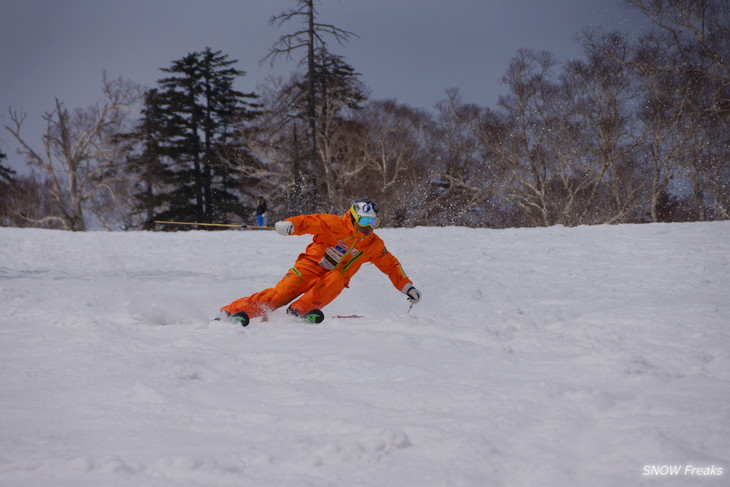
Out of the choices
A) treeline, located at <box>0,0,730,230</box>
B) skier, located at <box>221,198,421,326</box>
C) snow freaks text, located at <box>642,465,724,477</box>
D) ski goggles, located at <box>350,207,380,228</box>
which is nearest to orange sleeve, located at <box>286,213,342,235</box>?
skier, located at <box>221,198,421,326</box>

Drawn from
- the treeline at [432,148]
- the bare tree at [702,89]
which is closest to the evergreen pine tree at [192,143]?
the treeline at [432,148]

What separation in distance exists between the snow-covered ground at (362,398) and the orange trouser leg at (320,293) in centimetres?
39

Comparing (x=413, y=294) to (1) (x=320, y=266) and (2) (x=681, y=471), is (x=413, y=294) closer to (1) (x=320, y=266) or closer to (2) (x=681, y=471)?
(1) (x=320, y=266)

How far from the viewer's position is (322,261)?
5.20 metres

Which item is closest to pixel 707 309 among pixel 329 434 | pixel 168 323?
pixel 329 434

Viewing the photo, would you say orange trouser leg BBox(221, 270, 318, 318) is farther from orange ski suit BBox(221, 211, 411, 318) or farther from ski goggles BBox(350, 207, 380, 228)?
ski goggles BBox(350, 207, 380, 228)

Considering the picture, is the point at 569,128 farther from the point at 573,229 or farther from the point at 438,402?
the point at 438,402

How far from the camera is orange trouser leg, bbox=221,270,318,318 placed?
4789mm

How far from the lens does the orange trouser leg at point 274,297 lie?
479 centimetres

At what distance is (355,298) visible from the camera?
24.4ft

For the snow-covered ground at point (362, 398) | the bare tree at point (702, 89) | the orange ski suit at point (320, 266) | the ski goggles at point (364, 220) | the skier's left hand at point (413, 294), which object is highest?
the bare tree at point (702, 89)

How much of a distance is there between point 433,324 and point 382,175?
20482 mm

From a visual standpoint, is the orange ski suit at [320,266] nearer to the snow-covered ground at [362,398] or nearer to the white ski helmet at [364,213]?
the white ski helmet at [364,213]

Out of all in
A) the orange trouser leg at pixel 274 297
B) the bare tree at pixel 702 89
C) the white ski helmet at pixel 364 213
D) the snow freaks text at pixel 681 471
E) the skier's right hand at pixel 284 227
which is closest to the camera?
the snow freaks text at pixel 681 471
